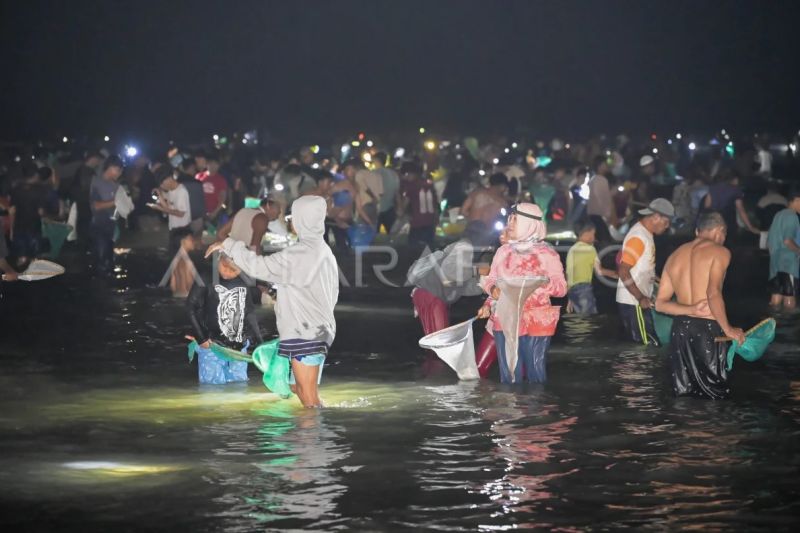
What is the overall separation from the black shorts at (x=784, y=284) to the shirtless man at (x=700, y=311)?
22.2 feet

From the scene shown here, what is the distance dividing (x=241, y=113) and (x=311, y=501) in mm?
48188

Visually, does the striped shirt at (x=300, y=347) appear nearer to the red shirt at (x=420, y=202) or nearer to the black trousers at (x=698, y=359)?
the black trousers at (x=698, y=359)

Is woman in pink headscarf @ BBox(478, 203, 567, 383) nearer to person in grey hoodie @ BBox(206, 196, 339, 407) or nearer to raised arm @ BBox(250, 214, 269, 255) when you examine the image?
person in grey hoodie @ BBox(206, 196, 339, 407)

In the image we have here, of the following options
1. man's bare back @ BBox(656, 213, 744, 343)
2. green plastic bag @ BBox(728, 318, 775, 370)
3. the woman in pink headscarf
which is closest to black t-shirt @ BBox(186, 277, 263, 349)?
the woman in pink headscarf

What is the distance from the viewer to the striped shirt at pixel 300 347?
10.4m

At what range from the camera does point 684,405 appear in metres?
11.0

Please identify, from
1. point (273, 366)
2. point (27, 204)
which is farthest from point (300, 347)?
point (27, 204)

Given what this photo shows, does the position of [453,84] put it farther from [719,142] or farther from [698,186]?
[698,186]

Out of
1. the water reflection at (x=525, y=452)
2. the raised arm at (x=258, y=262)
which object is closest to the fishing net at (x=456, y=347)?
the water reflection at (x=525, y=452)

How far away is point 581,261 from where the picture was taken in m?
16.9

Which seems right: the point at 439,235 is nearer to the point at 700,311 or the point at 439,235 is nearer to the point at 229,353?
the point at 229,353

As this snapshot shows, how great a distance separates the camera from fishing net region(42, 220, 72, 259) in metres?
24.0

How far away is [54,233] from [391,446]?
15795 mm

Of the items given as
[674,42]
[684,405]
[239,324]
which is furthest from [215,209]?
[674,42]
